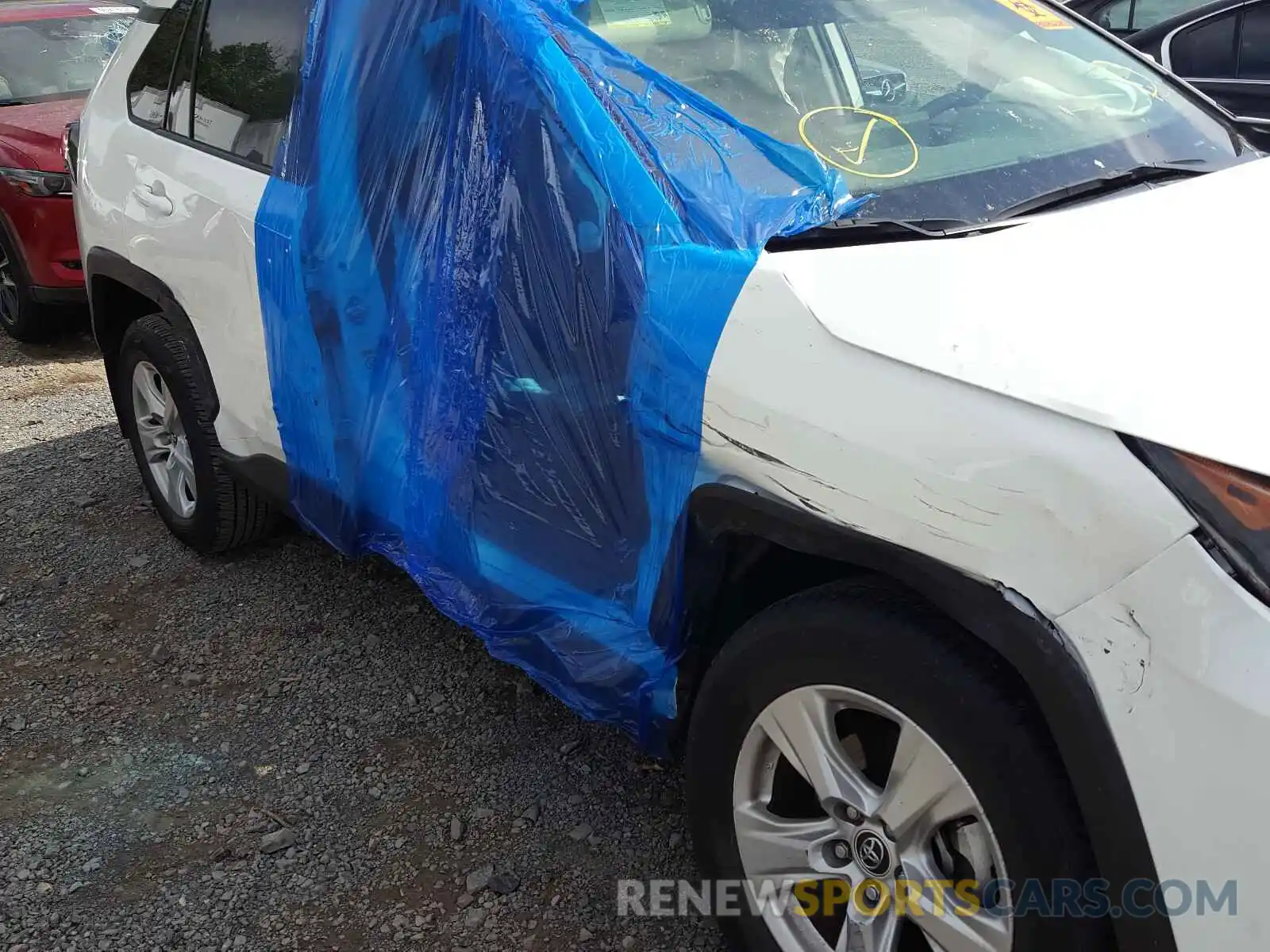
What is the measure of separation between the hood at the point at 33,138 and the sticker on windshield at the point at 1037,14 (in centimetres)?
466

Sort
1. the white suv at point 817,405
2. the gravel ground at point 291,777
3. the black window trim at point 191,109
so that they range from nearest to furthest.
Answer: the white suv at point 817,405, the gravel ground at point 291,777, the black window trim at point 191,109

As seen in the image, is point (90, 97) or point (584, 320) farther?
point (90, 97)

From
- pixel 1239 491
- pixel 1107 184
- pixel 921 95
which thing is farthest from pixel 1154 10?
pixel 1239 491

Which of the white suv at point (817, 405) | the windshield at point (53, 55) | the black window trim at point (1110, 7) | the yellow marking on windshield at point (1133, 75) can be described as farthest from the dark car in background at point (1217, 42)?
the windshield at point (53, 55)

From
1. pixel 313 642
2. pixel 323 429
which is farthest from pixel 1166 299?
pixel 313 642

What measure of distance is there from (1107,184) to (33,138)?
5420mm

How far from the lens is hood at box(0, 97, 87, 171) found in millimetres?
5695

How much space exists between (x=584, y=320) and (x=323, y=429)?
3.12 ft

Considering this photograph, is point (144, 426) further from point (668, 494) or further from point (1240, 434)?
point (1240, 434)

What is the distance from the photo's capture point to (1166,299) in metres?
1.60

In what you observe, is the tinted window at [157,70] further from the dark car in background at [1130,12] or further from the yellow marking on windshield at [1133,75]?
the dark car in background at [1130,12]

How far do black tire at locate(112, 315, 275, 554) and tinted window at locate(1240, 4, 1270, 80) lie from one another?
4.19 m

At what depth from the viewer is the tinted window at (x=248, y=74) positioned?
9.02ft

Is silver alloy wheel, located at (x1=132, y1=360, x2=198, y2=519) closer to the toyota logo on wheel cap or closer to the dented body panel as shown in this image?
the toyota logo on wheel cap
